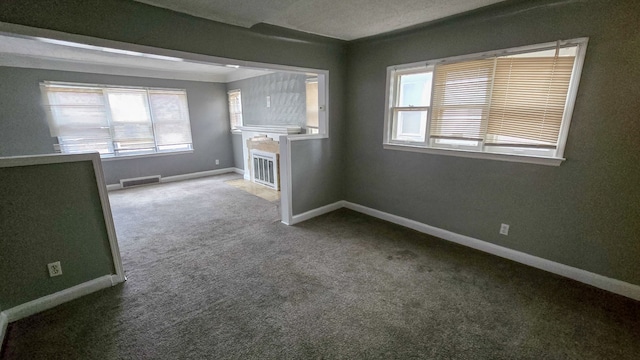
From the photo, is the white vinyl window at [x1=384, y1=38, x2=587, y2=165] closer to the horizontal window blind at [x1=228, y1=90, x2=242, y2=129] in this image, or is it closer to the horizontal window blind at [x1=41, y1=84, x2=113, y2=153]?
the horizontal window blind at [x1=228, y1=90, x2=242, y2=129]

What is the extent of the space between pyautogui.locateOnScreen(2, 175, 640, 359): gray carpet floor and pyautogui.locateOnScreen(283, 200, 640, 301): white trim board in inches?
3.6

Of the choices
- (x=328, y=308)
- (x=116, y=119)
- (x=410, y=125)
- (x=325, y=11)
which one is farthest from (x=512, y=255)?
(x=116, y=119)

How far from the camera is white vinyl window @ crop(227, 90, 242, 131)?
21.1 feet

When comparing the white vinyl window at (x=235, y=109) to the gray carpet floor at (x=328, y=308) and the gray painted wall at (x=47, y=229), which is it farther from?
the gray painted wall at (x=47, y=229)

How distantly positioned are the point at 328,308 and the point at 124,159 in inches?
217

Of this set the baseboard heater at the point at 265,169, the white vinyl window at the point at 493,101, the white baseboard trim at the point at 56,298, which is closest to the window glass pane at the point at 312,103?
the baseboard heater at the point at 265,169

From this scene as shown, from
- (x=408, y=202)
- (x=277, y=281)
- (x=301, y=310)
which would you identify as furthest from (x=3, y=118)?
(x=408, y=202)

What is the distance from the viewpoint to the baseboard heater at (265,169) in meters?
5.20

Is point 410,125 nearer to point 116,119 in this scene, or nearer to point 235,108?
point 235,108

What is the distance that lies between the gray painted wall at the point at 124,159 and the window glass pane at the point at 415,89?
492 cm

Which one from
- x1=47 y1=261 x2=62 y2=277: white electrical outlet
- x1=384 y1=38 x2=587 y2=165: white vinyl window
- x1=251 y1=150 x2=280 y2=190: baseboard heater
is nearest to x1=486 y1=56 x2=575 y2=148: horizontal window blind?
x1=384 y1=38 x2=587 y2=165: white vinyl window

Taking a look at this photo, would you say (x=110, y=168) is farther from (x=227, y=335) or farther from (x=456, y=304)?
→ (x=456, y=304)

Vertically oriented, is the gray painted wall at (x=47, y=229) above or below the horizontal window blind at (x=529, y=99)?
below

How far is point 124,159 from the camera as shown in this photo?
5.38 metres
